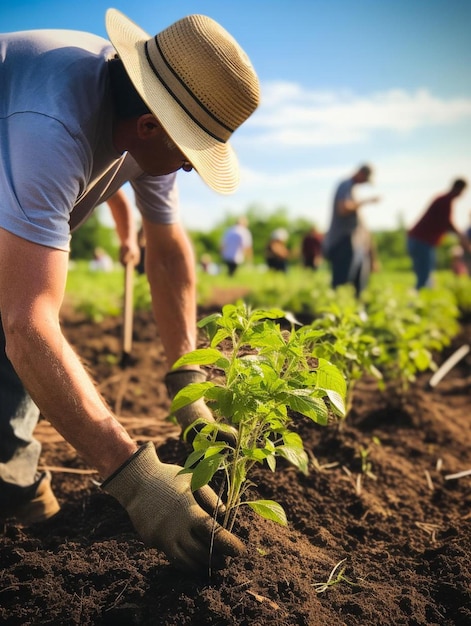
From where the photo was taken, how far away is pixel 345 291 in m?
6.59

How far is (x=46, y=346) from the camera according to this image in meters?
1.76

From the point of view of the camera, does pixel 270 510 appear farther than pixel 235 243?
No

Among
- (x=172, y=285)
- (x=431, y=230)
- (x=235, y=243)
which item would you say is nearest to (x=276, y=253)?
(x=235, y=243)

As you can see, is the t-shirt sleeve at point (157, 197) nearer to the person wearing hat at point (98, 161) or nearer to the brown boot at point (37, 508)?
the person wearing hat at point (98, 161)

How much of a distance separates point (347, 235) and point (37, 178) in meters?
6.26

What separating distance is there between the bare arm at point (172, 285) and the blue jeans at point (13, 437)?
70 cm

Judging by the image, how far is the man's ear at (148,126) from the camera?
81.9 inches

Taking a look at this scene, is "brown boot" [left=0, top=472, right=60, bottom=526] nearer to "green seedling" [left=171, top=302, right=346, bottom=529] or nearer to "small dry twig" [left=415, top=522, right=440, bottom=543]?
"green seedling" [left=171, top=302, right=346, bottom=529]

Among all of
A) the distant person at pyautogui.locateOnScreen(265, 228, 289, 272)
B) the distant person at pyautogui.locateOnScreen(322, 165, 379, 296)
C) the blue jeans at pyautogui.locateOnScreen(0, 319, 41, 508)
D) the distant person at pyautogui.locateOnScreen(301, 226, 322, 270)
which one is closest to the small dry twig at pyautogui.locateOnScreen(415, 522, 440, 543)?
the blue jeans at pyautogui.locateOnScreen(0, 319, 41, 508)

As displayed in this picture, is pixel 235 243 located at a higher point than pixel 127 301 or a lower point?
lower

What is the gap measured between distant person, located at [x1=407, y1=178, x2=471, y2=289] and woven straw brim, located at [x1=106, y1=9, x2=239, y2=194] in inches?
251

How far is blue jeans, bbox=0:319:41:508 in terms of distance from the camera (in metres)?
2.66

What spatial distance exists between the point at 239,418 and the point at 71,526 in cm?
121

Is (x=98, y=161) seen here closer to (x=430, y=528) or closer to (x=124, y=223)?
(x=124, y=223)
